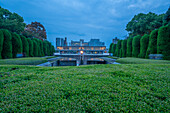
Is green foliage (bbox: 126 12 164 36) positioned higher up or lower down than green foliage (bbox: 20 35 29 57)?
higher up

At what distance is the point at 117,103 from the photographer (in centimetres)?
147

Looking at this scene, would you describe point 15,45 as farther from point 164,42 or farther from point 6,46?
point 164,42

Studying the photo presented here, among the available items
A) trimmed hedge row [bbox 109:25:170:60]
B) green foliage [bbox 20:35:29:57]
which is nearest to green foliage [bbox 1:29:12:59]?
green foliage [bbox 20:35:29:57]

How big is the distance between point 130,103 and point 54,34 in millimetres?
160742

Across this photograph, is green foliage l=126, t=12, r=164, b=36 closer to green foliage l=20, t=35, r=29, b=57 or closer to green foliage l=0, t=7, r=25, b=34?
green foliage l=20, t=35, r=29, b=57

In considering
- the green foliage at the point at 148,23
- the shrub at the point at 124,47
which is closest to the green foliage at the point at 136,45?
the shrub at the point at 124,47

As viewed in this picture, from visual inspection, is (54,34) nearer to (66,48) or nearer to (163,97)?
(66,48)

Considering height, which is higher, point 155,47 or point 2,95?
point 155,47

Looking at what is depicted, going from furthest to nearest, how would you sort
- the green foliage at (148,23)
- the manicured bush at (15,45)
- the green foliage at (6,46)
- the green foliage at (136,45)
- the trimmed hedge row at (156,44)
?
the green foliage at (148,23) → the green foliage at (136,45) → the manicured bush at (15,45) → the green foliage at (6,46) → the trimmed hedge row at (156,44)

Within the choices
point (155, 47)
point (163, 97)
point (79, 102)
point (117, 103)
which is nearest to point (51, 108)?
point (79, 102)

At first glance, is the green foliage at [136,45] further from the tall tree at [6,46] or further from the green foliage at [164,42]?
the tall tree at [6,46]

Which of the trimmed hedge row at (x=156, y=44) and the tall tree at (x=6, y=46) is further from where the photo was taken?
the tall tree at (x=6, y=46)

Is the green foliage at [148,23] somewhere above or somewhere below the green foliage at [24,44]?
above

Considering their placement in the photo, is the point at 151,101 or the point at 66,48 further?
the point at 66,48
